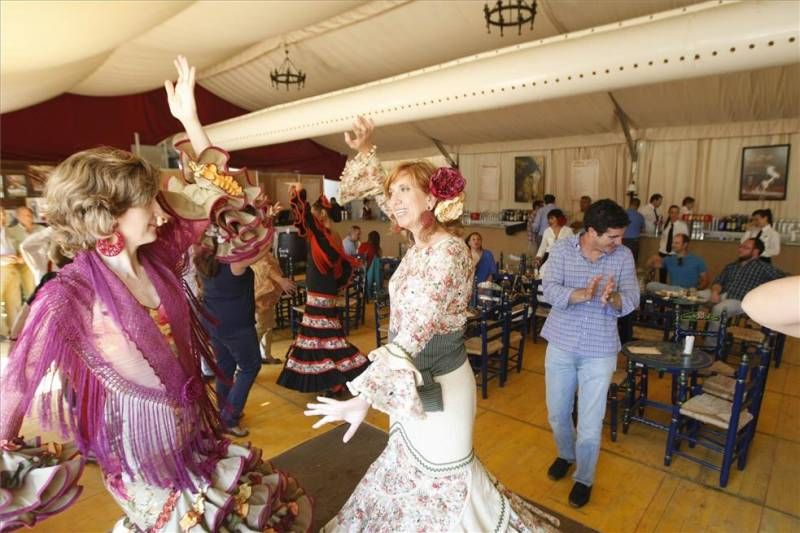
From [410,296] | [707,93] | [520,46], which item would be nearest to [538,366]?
[520,46]

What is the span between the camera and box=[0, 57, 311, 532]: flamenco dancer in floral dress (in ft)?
3.59

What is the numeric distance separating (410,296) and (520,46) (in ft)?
10.4

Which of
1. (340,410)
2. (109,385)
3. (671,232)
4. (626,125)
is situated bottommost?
(671,232)

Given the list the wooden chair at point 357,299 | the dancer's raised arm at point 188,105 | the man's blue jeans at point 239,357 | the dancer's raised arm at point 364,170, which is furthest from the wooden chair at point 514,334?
the dancer's raised arm at point 188,105

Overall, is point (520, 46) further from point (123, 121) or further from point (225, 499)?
point (123, 121)

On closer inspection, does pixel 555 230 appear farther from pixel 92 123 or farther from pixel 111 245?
pixel 92 123

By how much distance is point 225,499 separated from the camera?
4.17 ft

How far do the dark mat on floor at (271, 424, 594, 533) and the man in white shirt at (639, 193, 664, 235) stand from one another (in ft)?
22.3

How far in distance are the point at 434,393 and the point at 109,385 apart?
93cm

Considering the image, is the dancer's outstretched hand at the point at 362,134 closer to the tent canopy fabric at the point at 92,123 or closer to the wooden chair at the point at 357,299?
the wooden chair at the point at 357,299

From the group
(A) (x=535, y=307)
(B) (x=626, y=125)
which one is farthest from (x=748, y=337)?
(B) (x=626, y=125)

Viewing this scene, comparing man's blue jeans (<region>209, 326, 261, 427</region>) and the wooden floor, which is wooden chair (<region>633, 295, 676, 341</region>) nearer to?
the wooden floor

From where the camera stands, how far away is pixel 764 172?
302 inches

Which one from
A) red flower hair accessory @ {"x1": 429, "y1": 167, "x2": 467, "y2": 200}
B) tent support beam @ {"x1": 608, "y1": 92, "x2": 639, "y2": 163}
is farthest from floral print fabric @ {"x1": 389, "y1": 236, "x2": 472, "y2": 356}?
tent support beam @ {"x1": 608, "y1": 92, "x2": 639, "y2": 163}
